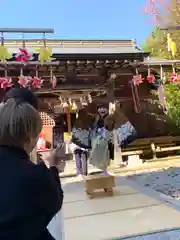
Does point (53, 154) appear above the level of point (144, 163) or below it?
above

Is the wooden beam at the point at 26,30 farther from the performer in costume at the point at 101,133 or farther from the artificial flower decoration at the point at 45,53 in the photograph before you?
the performer in costume at the point at 101,133

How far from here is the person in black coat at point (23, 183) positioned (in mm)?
1163

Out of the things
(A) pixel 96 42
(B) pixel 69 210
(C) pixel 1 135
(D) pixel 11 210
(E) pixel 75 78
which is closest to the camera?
(D) pixel 11 210

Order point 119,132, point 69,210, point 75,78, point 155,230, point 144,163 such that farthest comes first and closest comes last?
point 144,163
point 75,78
point 119,132
point 69,210
point 155,230

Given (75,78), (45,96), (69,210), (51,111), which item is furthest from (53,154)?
(51,111)

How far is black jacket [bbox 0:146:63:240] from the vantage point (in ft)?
3.81

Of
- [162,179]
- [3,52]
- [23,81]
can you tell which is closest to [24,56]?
[3,52]

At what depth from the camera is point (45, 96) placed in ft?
34.6

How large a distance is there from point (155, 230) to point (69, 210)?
1308 mm

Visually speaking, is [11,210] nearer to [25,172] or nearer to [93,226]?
[25,172]

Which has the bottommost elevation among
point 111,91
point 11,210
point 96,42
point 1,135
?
point 11,210

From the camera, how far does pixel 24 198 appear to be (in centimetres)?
117

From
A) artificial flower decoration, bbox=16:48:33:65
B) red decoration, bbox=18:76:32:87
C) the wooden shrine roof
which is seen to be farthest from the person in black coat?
the wooden shrine roof

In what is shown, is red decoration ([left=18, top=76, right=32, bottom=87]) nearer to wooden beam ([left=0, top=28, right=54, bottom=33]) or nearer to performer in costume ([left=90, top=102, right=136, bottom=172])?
wooden beam ([left=0, top=28, right=54, bottom=33])
